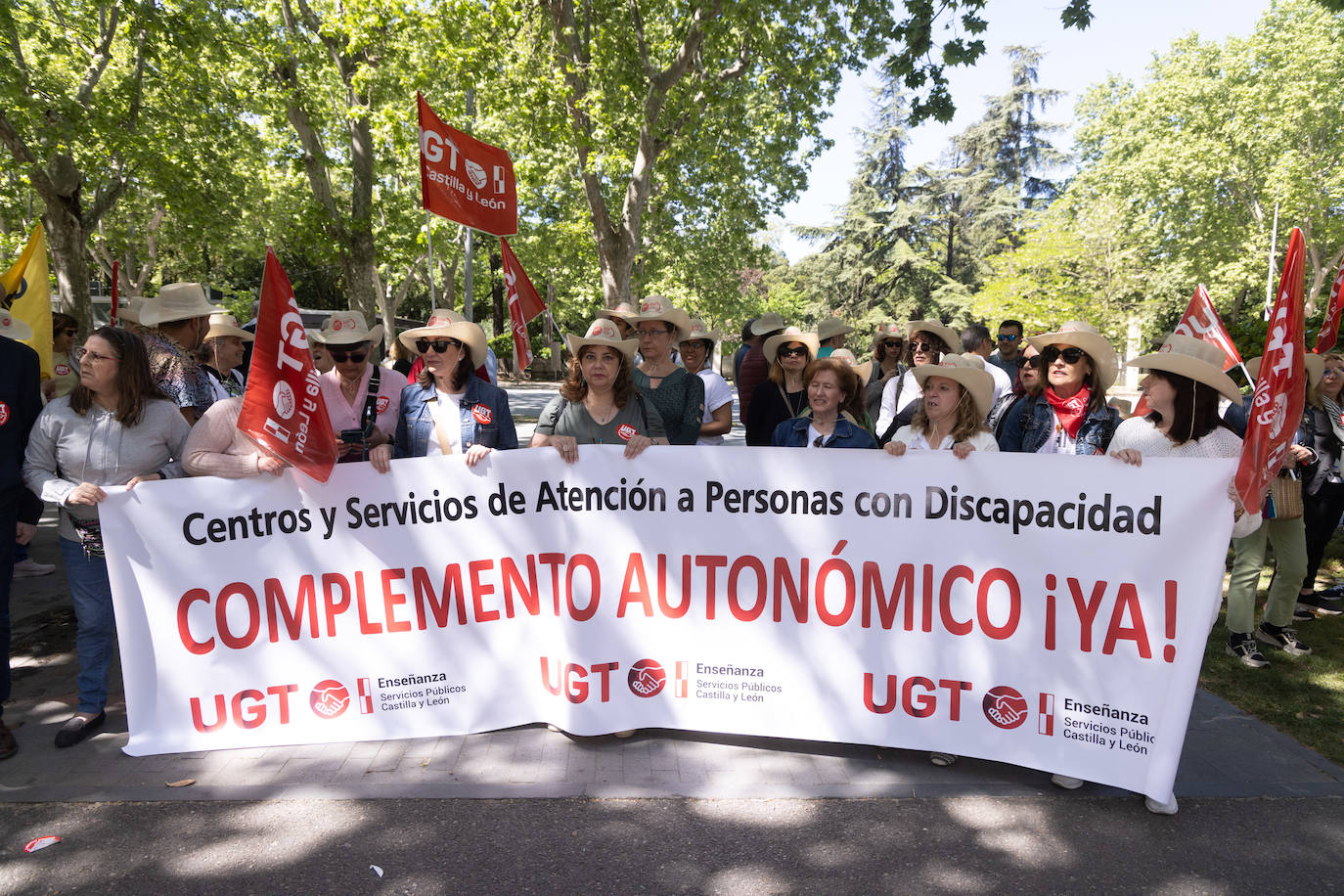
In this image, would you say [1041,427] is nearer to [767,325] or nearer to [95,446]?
[767,325]

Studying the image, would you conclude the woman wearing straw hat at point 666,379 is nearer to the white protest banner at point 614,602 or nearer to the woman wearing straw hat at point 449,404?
the woman wearing straw hat at point 449,404

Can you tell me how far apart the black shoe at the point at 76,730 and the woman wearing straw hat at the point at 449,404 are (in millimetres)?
1819

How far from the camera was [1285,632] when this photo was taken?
544cm

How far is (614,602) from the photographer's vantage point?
3863 mm

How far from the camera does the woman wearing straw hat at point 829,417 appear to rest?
4195mm

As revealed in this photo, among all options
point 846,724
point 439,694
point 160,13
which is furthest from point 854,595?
point 160,13

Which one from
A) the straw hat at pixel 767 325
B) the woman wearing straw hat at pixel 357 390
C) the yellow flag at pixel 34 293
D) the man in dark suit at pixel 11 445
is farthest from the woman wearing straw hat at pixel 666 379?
the yellow flag at pixel 34 293

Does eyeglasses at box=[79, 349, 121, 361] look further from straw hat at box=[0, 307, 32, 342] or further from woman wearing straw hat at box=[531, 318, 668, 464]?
woman wearing straw hat at box=[531, 318, 668, 464]

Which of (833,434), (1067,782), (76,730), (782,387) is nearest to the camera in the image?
(1067,782)

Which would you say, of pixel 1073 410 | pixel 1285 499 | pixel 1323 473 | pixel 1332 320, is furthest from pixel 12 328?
pixel 1332 320

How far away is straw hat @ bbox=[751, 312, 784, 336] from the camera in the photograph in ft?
23.2

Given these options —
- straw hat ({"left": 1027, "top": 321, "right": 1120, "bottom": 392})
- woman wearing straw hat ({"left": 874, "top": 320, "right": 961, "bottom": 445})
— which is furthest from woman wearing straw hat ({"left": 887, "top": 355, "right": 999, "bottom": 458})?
woman wearing straw hat ({"left": 874, "top": 320, "right": 961, "bottom": 445})

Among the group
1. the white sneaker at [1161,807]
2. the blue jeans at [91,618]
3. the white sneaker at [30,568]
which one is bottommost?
the white sneaker at [1161,807]

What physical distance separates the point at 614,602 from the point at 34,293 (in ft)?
15.1
